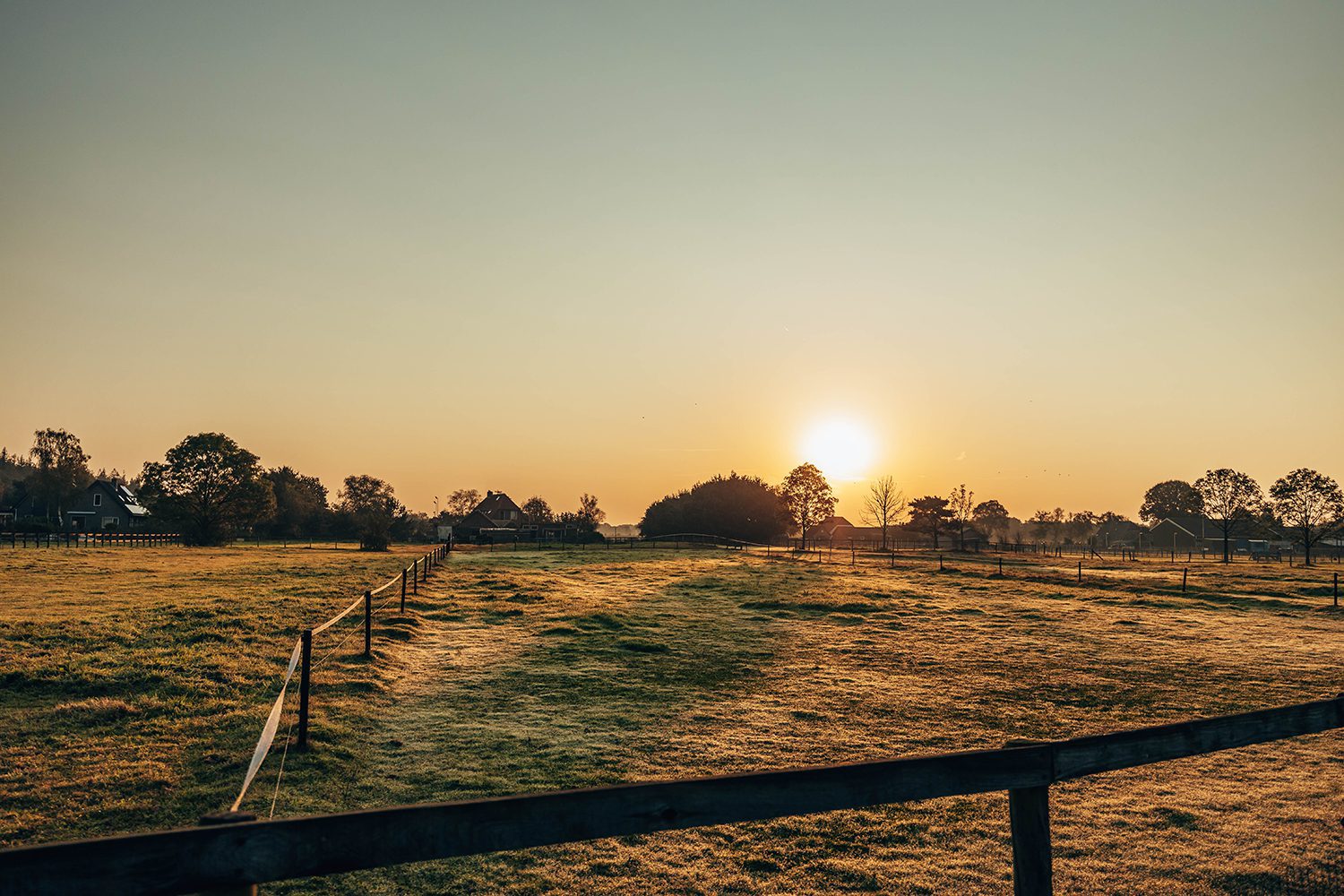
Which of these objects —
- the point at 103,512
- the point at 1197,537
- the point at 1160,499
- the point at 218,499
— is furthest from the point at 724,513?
the point at 1160,499

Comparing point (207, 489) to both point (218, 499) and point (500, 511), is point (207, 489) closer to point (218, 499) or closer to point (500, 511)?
point (218, 499)

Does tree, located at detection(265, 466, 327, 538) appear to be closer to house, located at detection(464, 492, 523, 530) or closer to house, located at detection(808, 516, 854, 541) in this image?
house, located at detection(464, 492, 523, 530)

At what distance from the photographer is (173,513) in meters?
78.3

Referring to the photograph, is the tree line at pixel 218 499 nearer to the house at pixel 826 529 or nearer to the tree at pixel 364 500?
the tree at pixel 364 500

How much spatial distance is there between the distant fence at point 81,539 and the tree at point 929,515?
10084cm

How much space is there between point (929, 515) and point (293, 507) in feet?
317

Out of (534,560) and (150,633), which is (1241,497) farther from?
(150,633)

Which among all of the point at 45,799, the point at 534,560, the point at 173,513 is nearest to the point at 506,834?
the point at 45,799

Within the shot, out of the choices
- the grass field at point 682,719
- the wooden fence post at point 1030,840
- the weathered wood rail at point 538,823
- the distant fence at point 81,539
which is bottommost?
the grass field at point 682,719

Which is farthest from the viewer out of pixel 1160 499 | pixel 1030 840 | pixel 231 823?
pixel 1160 499

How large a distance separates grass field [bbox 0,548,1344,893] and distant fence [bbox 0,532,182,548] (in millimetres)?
38392

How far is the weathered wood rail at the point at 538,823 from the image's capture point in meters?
2.54

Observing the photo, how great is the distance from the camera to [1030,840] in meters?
4.03

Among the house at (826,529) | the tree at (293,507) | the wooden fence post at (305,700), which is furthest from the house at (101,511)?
the wooden fence post at (305,700)
